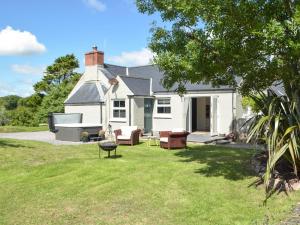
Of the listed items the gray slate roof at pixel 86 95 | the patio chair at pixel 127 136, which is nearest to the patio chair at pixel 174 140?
the patio chair at pixel 127 136

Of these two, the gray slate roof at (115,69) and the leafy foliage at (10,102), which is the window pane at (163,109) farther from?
the leafy foliage at (10,102)

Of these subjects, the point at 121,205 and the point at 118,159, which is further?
the point at 118,159

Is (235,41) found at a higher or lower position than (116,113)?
higher

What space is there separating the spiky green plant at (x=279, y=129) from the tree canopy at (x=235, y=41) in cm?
58

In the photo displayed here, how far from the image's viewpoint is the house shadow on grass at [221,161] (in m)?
11.8

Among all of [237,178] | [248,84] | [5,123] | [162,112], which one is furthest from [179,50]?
[5,123]

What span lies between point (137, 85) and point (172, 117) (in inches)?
142

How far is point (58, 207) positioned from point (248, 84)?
7.25m

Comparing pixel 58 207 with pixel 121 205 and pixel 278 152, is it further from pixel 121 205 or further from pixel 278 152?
pixel 278 152

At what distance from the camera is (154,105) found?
27203mm

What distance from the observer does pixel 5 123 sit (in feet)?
135

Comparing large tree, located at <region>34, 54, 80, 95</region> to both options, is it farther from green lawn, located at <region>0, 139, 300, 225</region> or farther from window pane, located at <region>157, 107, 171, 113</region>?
green lawn, located at <region>0, 139, 300, 225</region>

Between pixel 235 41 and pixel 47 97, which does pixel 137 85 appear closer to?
pixel 235 41

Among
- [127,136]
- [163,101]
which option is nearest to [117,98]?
[163,101]
